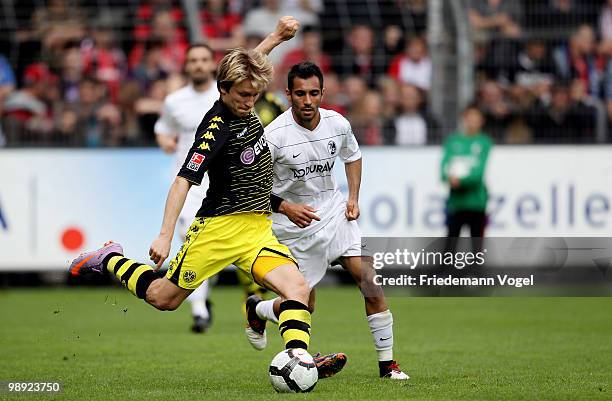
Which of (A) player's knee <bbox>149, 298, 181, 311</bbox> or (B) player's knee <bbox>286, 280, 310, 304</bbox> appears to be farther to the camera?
(A) player's knee <bbox>149, 298, 181, 311</bbox>

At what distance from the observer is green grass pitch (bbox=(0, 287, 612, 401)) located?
796 centimetres

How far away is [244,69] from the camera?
7785 mm

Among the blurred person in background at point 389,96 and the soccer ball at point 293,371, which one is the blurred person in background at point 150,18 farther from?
the soccer ball at point 293,371

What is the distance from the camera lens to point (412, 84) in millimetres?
17766

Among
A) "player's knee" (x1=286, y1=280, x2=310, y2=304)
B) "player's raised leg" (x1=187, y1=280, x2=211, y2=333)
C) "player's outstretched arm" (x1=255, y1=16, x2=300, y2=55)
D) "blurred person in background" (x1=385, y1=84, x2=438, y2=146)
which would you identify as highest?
"player's outstretched arm" (x1=255, y1=16, x2=300, y2=55)

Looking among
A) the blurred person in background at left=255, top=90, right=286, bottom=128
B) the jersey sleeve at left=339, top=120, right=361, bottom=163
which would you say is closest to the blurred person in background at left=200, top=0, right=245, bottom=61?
the blurred person in background at left=255, top=90, right=286, bottom=128

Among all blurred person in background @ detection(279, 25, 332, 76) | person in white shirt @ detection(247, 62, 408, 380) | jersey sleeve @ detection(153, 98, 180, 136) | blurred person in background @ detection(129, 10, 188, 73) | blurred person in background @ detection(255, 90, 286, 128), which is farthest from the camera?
blurred person in background @ detection(129, 10, 188, 73)

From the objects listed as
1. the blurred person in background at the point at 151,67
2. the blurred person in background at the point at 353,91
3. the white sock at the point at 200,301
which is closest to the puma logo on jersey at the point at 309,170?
the white sock at the point at 200,301

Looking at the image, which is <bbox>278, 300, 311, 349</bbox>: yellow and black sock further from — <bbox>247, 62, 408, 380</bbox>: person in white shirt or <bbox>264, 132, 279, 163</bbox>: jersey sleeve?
<bbox>264, 132, 279, 163</bbox>: jersey sleeve

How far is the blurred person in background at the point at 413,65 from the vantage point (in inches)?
708

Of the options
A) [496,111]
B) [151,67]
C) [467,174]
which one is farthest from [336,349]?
[151,67]

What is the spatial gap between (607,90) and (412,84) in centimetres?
269

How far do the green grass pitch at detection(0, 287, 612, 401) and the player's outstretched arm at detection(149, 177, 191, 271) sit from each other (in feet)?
2.91

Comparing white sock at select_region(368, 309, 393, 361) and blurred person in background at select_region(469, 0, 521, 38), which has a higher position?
blurred person in background at select_region(469, 0, 521, 38)
